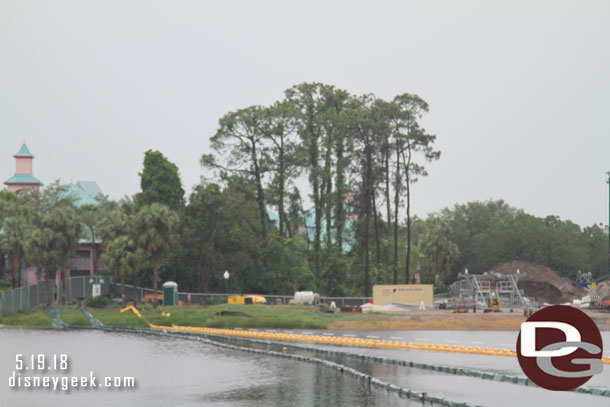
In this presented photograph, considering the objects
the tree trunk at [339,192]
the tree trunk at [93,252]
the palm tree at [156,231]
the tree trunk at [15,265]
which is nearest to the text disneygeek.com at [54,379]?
the palm tree at [156,231]

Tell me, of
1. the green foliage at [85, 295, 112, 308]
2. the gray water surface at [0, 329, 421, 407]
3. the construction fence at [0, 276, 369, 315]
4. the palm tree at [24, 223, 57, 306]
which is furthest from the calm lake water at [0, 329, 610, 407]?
the palm tree at [24, 223, 57, 306]

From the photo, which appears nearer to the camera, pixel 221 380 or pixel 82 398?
pixel 82 398

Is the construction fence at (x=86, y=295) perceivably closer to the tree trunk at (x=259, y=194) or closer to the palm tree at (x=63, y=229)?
the palm tree at (x=63, y=229)

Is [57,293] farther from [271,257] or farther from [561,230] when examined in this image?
[561,230]

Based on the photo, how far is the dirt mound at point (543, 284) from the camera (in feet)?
327

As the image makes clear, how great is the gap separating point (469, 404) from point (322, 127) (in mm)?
73592

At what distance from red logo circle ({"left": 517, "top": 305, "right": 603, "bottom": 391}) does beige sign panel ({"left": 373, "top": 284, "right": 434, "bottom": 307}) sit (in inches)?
2039

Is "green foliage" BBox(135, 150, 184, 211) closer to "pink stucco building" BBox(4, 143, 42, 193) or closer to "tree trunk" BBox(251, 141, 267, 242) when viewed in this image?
"tree trunk" BBox(251, 141, 267, 242)

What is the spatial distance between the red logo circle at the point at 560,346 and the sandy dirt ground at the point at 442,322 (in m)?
36.1

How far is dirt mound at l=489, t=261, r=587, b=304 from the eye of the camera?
327 feet

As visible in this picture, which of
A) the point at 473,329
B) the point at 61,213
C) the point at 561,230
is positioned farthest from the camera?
the point at 561,230

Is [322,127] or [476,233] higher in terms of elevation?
[322,127]

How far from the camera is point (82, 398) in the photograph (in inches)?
885

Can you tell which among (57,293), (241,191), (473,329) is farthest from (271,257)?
(473,329)
